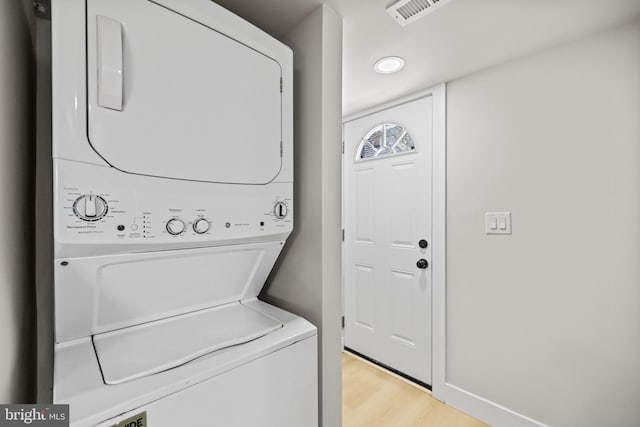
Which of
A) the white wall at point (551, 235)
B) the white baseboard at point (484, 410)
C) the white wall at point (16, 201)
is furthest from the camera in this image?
the white baseboard at point (484, 410)

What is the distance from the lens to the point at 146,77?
0.82 metres

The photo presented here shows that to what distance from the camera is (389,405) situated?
80.0 inches

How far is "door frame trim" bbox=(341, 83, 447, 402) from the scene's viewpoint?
2.09 m

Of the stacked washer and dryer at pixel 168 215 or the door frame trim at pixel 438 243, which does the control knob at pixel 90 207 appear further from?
the door frame trim at pixel 438 243

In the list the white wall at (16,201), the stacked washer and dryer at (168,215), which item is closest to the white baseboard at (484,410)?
the stacked washer and dryer at (168,215)

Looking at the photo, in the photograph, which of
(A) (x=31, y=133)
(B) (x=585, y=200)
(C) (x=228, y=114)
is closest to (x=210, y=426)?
(C) (x=228, y=114)

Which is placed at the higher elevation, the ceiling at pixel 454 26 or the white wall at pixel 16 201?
the ceiling at pixel 454 26

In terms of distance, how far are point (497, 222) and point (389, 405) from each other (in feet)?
4.77

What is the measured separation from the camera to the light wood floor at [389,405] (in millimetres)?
1876

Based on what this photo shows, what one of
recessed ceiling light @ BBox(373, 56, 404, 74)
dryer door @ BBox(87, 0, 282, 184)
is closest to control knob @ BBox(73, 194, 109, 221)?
dryer door @ BBox(87, 0, 282, 184)

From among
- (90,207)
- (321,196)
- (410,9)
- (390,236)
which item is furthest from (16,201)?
(390,236)

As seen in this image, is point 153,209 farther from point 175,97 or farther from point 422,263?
point 422,263

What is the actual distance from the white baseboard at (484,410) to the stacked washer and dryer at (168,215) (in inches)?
57.1

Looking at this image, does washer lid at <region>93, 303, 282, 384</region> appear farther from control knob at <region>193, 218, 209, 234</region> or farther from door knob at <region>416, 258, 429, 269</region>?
door knob at <region>416, 258, 429, 269</region>
